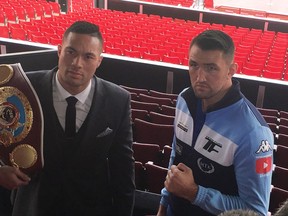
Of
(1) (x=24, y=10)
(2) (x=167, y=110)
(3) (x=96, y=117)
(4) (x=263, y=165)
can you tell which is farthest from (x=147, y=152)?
(1) (x=24, y=10)

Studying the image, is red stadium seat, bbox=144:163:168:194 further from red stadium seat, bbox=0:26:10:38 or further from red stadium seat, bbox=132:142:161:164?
red stadium seat, bbox=0:26:10:38

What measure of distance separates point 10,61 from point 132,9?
12.3m

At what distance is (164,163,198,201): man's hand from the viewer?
169 cm

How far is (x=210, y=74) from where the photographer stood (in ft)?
5.83

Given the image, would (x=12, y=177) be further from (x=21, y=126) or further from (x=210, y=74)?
(x=210, y=74)

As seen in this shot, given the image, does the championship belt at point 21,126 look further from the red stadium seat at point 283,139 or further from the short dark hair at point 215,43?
the red stadium seat at point 283,139

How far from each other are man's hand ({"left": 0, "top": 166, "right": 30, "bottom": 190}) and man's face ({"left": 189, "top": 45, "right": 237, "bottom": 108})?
2.85 feet

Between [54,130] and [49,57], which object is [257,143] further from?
[49,57]

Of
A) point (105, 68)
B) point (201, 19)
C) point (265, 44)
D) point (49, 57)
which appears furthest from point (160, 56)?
point (201, 19)

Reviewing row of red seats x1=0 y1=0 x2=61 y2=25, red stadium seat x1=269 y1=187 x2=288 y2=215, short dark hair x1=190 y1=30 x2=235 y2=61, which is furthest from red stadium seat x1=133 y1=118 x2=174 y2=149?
row of red seats x1=0 y1=0 x2=61 y2=25

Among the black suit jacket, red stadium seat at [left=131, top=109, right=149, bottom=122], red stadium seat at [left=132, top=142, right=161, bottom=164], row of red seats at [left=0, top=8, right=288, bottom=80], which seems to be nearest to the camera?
the black suit jacket

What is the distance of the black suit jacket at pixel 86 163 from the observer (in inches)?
71.6

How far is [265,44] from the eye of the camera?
39.6 feet

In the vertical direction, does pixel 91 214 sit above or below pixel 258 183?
below
